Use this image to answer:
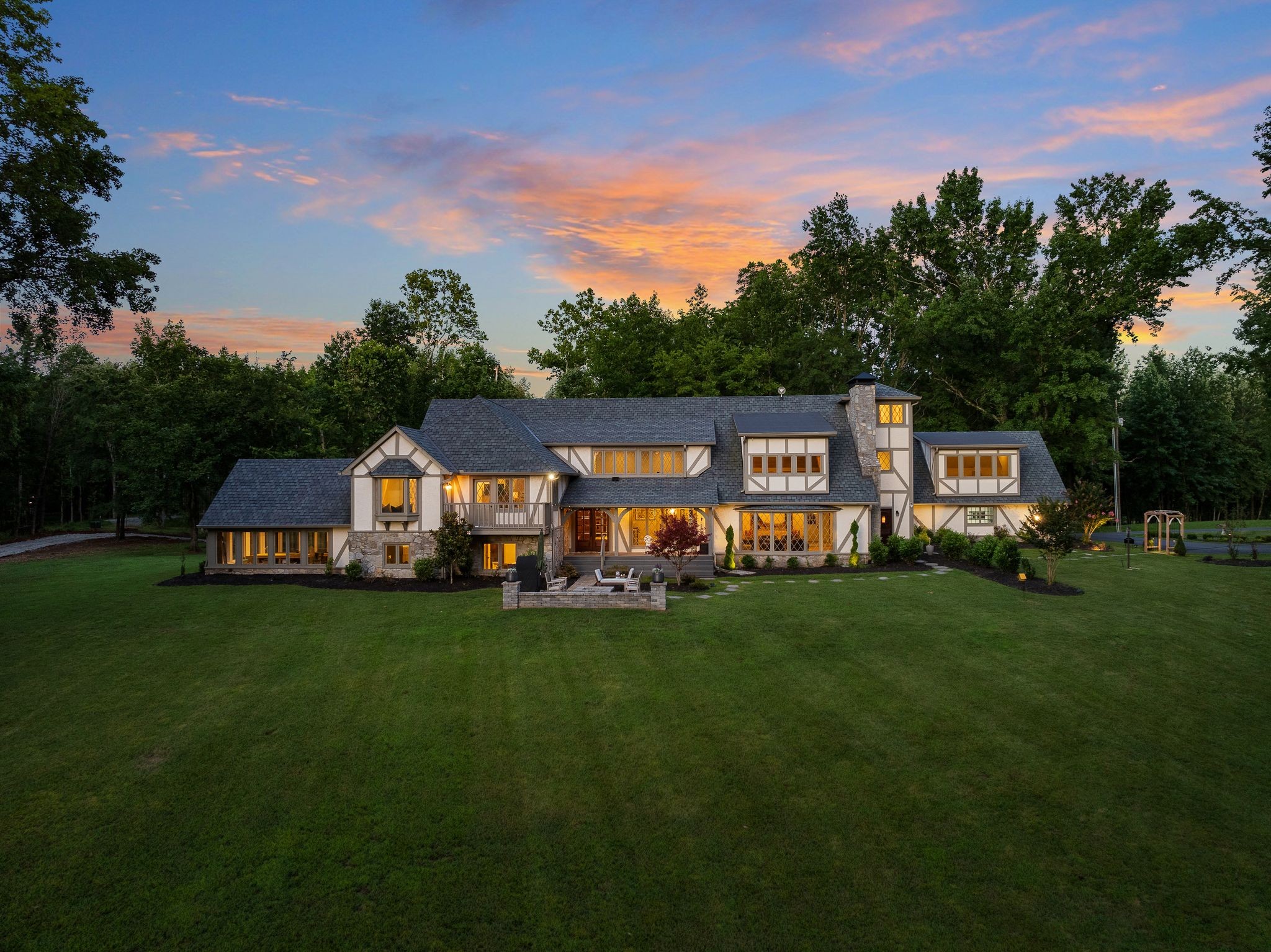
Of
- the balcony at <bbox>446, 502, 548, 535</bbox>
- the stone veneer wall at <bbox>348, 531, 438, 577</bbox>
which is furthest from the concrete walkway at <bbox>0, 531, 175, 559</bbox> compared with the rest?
the balcony at <bbox>446, 502, 548, 535</bbox>

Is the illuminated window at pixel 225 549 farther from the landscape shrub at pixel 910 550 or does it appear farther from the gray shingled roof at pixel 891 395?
the gray shingled roof at pixel 891 395

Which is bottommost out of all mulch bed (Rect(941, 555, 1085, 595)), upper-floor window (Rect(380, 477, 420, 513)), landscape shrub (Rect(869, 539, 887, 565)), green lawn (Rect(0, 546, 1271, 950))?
green lawn (Rect(0, 546, 1271, 950))

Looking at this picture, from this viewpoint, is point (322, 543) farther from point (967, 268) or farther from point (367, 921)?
point (967, 268)

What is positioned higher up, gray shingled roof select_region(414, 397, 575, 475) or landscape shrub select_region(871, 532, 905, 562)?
gray shingled roof select_region(414, 397, 575, 475)

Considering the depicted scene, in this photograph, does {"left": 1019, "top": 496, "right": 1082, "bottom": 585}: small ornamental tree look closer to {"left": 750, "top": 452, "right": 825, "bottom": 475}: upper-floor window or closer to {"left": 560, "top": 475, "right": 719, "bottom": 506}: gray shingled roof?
{"left": 750, "top": 452, "right": 825, "bottom": 475}: upper-floor window

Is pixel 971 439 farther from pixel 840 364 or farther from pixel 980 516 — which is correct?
pixel 840 364

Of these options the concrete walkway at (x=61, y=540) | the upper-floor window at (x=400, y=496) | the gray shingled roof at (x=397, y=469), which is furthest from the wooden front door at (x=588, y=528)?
the concrete walkway at (x=61, y=540)
